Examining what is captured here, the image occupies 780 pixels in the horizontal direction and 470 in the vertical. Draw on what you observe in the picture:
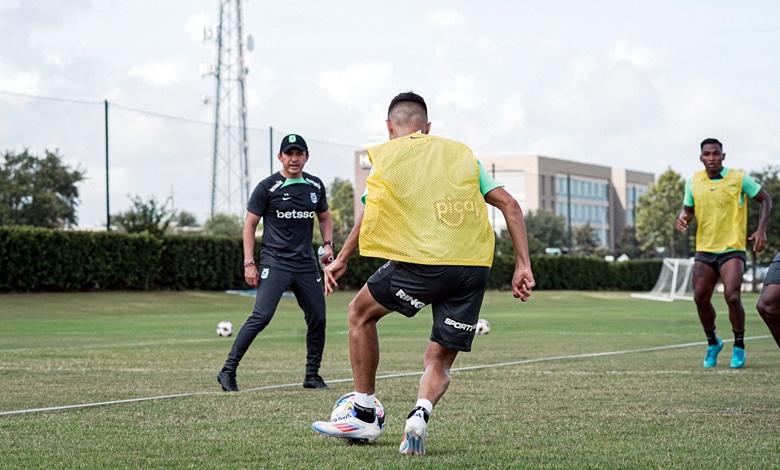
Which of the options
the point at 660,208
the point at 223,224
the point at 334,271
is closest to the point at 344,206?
the point at 660,208

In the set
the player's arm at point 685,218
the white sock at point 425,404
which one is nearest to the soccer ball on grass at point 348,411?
the white sock at point 425,404

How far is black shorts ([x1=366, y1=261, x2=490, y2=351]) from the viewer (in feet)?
19.5

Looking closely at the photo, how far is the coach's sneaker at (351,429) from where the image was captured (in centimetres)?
602

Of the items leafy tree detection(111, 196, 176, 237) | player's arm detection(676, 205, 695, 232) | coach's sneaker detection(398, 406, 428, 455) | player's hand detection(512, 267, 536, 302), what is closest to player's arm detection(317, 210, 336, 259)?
player's arm detection(676, 205, 695, 232)

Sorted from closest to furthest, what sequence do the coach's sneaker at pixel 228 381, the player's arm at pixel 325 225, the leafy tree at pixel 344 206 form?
the coach's sneaker at pixel 228 381 → the player's arm at pixel 325 225 → the leafy tree at pixel 344 206

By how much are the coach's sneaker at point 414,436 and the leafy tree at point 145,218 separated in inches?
1395

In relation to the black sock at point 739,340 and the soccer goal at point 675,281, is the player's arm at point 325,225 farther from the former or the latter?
the soccer goal at point 675,281

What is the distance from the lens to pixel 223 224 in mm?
65875

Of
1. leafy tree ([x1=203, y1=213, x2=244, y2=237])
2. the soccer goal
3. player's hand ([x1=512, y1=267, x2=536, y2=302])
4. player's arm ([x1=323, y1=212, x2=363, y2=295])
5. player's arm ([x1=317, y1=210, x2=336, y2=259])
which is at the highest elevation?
leafy tree ([x1=203, y1=213, x2=244, y2=237])

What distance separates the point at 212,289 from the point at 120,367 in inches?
1228

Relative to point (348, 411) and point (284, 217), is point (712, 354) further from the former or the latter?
point (348, 411)

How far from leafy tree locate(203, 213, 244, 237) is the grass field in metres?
45.9

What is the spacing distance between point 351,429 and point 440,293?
0.86 m

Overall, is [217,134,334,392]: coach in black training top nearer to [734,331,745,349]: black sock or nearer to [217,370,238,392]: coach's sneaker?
[217,370,238,392]: coach's sneaker
